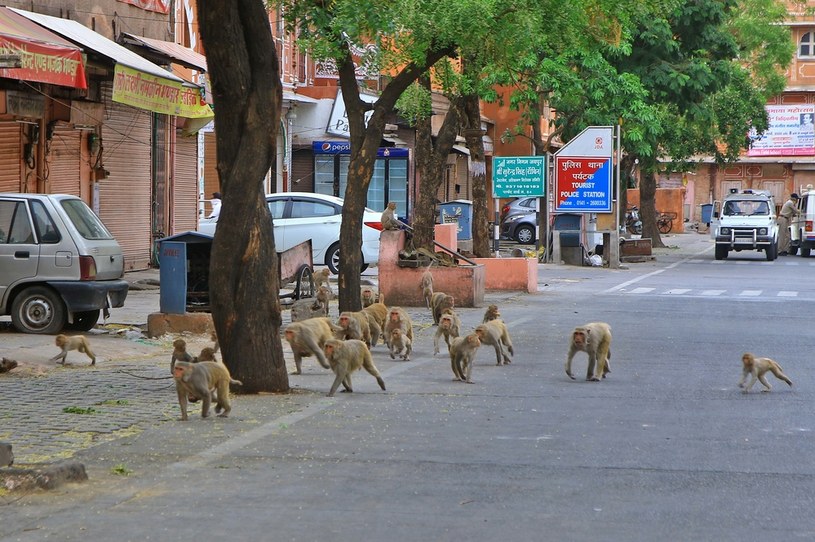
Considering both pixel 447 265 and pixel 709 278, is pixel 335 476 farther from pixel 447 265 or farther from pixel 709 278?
pixel 709 278

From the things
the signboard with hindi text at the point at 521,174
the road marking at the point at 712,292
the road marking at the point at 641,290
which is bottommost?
the road marking at the point at 712,292

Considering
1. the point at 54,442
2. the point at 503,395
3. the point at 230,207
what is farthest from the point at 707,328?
the point at 54,442

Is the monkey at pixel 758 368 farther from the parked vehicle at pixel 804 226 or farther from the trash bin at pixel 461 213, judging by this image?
the parked vehicle at pixel 804 226

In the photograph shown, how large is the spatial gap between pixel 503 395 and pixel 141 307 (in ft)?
30.5

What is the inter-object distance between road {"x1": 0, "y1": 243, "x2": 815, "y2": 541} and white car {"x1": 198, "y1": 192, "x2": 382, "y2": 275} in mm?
12108

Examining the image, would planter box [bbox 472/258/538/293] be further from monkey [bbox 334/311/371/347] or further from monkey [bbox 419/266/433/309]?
monkey [bbox 334/311/371/347]

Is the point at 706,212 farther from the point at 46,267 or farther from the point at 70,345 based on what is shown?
the point at 70,345

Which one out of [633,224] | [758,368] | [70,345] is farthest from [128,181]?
[633,224]

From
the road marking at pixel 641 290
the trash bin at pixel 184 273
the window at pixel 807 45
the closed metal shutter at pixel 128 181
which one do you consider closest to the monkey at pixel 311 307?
the trash bin at pixel 184 273

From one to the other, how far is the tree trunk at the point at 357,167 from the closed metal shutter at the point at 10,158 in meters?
6.79

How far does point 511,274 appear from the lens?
2569 cm

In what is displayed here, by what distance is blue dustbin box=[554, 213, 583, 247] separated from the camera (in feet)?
120

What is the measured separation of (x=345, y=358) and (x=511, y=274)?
567 inches

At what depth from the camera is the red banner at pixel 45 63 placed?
1736cm
